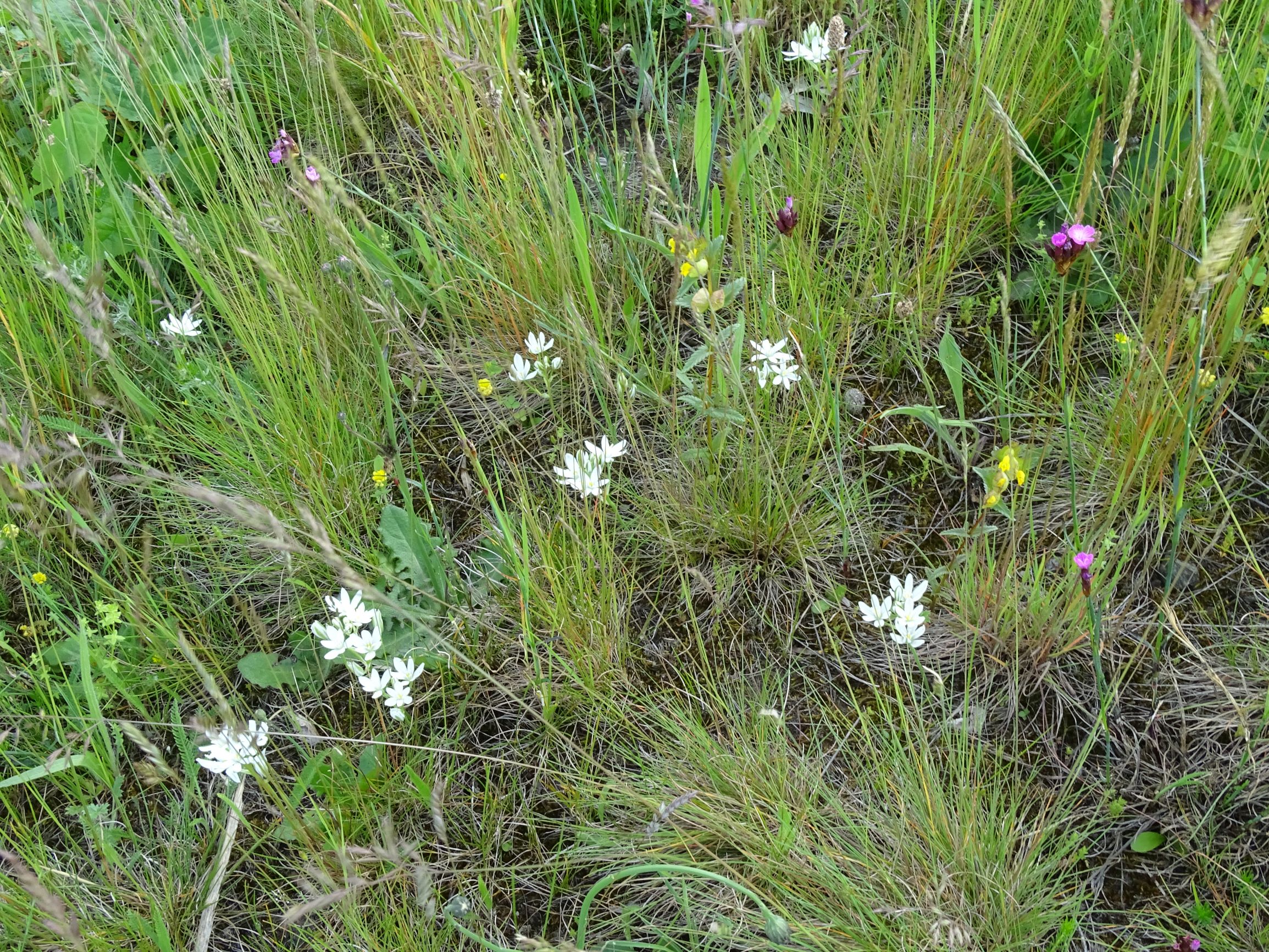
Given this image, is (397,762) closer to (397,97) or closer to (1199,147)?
(1199,147)

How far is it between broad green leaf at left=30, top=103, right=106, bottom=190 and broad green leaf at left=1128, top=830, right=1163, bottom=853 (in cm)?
234

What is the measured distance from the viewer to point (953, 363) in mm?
1592

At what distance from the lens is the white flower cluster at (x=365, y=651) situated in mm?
1320

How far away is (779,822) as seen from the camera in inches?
49.4

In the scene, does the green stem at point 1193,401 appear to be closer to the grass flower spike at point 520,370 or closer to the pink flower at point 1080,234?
the pink flower at point 1080,234

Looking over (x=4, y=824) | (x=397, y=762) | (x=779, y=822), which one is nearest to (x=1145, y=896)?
(x=779, y=822)

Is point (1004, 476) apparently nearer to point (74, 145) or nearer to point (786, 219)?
point (786, 219)

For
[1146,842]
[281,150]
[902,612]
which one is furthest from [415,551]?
[1146,842]

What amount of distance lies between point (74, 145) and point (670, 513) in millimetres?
1546

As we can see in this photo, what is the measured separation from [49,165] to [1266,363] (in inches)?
98.2

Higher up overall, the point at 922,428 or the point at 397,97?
the point at 397,97

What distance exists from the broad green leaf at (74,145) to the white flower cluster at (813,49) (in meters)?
1.50

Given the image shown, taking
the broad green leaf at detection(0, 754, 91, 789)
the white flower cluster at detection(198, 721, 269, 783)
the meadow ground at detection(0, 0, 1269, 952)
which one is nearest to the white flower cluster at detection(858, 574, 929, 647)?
the meadow ground at detection(0, 0, 1269, 952)

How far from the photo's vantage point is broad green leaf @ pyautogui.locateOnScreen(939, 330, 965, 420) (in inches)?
61.4
